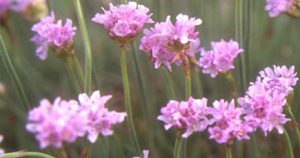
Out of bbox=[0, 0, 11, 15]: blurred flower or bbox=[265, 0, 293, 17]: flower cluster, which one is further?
bbox=[0, 0, 11, 15]: blurred flower

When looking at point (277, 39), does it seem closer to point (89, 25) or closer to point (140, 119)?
point (140, 119)

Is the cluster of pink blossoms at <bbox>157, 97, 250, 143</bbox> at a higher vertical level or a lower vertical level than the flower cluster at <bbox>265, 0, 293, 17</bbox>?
lower

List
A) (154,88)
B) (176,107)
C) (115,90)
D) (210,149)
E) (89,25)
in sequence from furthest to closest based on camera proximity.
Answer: (89,25) < (115,90) < (154,88) < (210,149) < (176,107)

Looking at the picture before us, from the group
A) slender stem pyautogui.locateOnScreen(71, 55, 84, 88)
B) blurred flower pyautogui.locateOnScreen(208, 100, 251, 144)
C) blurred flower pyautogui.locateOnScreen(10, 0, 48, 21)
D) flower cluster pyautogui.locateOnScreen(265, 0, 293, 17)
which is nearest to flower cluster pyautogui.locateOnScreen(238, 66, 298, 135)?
blurred flower pyautogui.locateOnScreen(208, 100, 251, 144)

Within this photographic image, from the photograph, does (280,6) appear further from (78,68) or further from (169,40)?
(78,68)

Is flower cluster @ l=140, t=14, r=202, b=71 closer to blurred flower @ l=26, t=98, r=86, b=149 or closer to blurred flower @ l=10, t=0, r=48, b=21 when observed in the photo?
blurred flower @ l=26, t=98, r=86, b=149

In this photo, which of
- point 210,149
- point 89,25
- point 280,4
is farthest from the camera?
point 89,25

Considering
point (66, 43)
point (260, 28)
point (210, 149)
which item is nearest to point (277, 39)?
point (260, 28)

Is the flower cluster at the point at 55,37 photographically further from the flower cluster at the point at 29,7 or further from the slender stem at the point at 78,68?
the flower cluster at the point at 29,7
